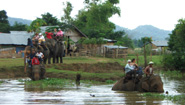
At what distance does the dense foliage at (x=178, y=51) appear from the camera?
105 feet

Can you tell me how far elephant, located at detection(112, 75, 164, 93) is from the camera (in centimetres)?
1617

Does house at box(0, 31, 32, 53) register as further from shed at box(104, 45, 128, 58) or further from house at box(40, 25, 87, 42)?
shed at box(104, 45, 128, 58)

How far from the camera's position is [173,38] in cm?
3491

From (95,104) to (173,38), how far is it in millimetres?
23740

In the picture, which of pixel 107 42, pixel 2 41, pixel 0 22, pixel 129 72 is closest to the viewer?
pixel 129 72

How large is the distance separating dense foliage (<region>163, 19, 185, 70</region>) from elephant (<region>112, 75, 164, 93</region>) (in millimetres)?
16112

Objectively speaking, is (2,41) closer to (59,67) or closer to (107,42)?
(107,42)

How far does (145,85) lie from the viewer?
16.3 m

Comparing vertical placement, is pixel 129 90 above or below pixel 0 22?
below

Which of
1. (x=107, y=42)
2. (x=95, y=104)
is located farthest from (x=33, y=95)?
(x=107, y=42)

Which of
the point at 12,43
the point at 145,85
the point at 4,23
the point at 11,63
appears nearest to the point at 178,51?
the point at 11,63

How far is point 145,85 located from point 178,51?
17559 millimetres

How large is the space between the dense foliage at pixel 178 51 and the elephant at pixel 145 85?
16.1 metres

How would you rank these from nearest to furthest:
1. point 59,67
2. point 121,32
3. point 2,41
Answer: point 59,67 → point 2,41 → point 121,32
